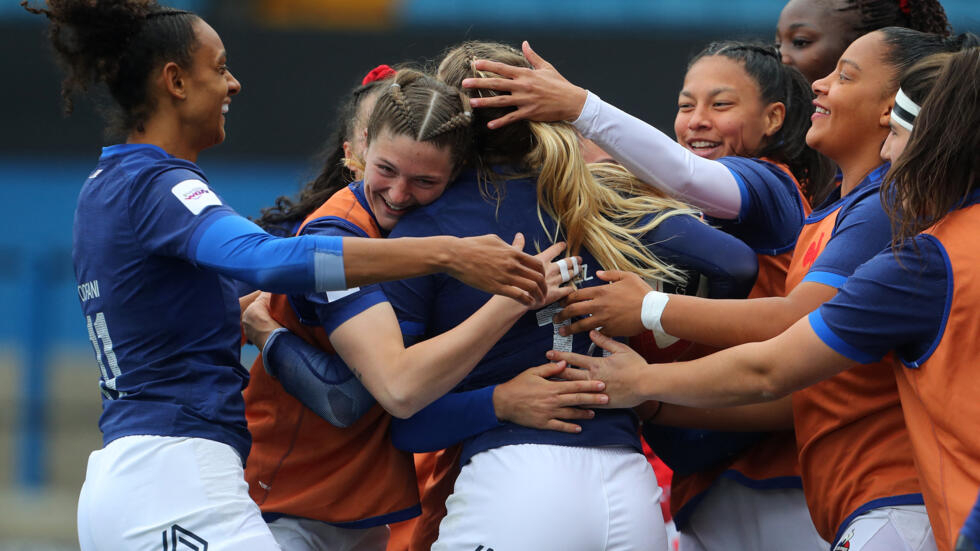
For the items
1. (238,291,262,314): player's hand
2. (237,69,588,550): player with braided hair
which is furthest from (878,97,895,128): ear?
(238,291,262,314): player's hand

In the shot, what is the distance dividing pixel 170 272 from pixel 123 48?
674 millimetres

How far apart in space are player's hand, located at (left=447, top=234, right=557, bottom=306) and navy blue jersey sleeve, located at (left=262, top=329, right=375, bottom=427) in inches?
19.9

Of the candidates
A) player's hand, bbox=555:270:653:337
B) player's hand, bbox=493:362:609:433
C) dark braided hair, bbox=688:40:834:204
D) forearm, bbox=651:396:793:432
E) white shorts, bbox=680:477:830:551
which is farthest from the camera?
dark braided hair, bbox=688:40:834:204

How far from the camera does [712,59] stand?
3.79m

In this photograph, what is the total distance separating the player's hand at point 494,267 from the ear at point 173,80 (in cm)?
98

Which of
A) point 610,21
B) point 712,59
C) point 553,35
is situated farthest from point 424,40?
point 712,59

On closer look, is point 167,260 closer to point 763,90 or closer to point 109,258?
point 109,258

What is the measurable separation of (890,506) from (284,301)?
1.74 metres

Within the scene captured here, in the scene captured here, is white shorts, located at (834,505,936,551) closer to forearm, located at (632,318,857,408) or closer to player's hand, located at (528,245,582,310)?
forearm, located at (632,318,857,408)

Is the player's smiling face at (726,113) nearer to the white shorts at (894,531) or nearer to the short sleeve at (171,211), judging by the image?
the white shorts at (894,531)

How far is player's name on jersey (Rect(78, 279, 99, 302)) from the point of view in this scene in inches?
112

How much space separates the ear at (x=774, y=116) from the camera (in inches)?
147

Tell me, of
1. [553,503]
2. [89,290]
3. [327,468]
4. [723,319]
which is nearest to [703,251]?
[723,319]

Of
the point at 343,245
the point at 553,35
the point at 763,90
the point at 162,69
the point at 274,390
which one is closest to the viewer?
the point at 343,245
